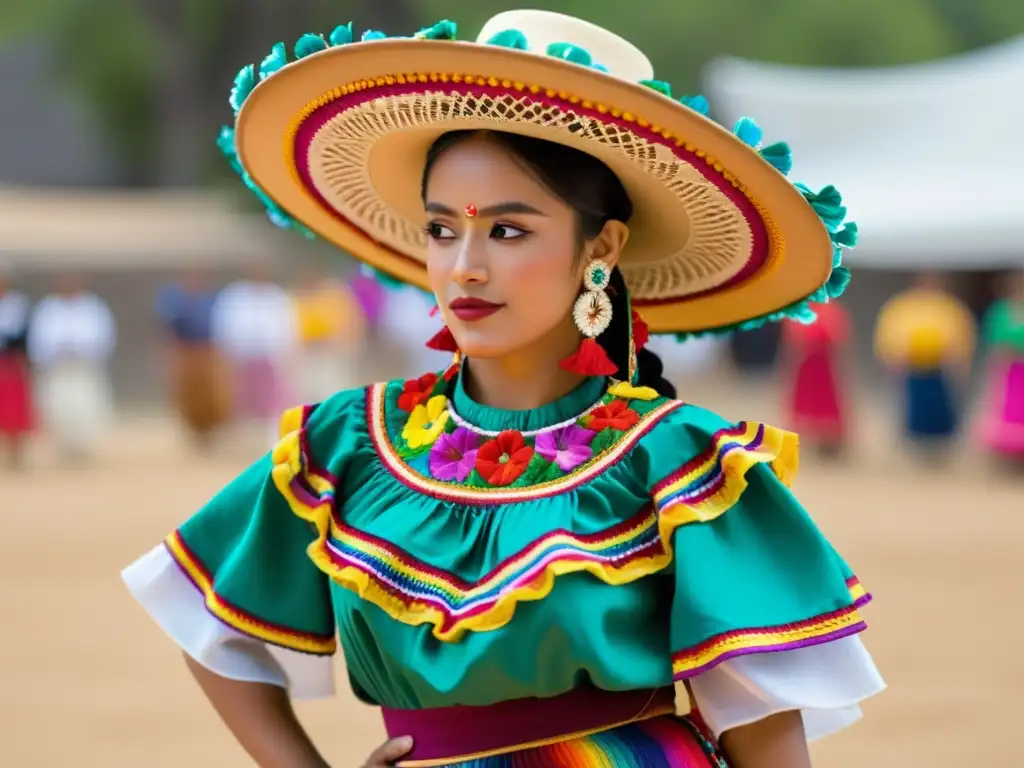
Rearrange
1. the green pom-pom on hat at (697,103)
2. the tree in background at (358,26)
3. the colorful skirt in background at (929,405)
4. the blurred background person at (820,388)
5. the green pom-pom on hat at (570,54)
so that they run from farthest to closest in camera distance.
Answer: the tree in background at (358,26)
the blurred background person at (820,388)
the colorful skirt in background at (929,405)
the green pom-pom on hat at (697,103)
the green pom-pom on hat at (570,54)

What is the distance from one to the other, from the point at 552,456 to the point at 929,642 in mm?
5037

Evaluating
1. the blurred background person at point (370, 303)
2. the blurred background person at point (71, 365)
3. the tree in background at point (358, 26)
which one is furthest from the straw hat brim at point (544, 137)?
the tree in background at point (358, 26)

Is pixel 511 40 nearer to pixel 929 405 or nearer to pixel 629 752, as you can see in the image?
pixel 629 752

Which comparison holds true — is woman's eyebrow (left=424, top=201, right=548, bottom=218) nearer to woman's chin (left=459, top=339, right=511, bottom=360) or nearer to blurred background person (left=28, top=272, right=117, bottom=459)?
woman's chin (left=459, top=339, right=511, bottom=360)

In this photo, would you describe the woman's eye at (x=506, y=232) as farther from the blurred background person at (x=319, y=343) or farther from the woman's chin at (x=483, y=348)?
the blurred background person at (x=319, y=343)

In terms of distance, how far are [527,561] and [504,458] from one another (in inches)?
7.4

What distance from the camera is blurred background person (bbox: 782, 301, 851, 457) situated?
13.2 meters

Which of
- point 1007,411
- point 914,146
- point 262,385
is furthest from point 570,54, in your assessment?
point 914,146

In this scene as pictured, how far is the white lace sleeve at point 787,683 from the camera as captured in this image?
1957 mm

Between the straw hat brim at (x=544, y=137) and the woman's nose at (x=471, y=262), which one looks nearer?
the straw hat brim at (x=544, y=137)

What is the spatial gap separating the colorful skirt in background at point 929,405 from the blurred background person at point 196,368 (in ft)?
19.8

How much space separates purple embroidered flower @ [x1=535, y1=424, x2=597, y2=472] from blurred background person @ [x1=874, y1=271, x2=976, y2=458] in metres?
10.9

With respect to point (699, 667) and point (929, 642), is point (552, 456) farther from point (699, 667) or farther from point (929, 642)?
point (929, 642)

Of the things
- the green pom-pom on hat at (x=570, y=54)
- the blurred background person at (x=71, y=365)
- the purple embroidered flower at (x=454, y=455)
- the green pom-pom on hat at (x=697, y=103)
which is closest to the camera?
the green pom-pom on hat at (x=570, y=54)
